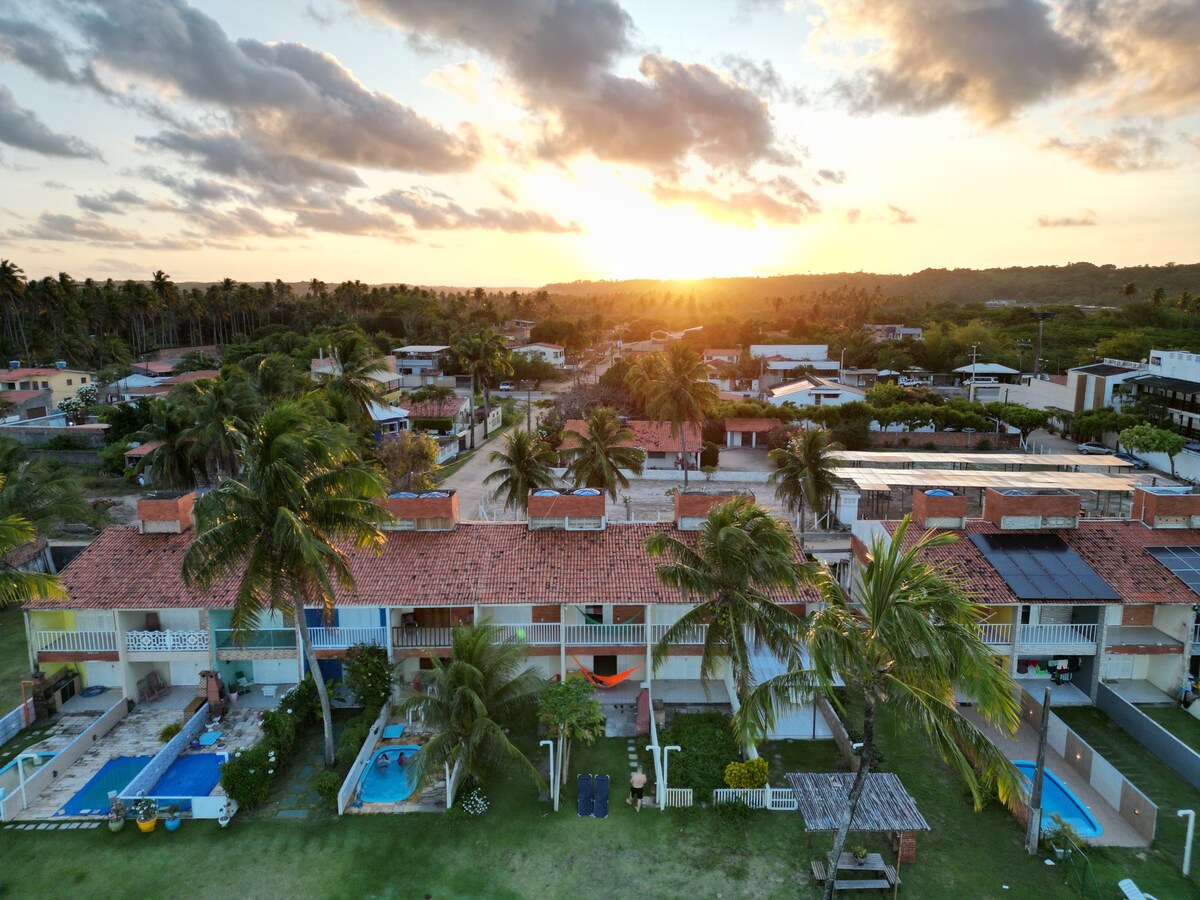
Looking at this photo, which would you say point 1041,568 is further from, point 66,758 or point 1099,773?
point 66,758

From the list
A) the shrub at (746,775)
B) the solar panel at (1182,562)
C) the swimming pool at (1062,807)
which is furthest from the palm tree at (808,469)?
the shrub at (746,775)

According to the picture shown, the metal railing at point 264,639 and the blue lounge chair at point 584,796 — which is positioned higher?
the metal railing at point 264,639

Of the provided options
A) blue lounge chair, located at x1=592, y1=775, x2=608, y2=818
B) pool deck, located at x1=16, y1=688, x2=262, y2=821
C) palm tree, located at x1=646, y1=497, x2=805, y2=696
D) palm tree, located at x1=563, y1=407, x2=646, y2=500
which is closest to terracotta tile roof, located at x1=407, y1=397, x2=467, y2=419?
palm tree, located at x1=563, y1=407, x2=646, y2=500

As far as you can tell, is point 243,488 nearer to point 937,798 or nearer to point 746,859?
point 746,859

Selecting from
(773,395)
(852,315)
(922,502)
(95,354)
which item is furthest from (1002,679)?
(852,315)

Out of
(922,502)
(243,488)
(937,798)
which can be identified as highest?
(243,488)

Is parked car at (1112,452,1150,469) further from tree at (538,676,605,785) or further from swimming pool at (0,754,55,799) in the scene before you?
swimming pool at (0,754,55,799)

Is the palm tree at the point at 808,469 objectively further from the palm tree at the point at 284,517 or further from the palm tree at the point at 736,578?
the palm tree at the point at 284,517

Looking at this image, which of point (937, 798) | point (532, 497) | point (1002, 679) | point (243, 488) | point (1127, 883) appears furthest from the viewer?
point (532, 497)
